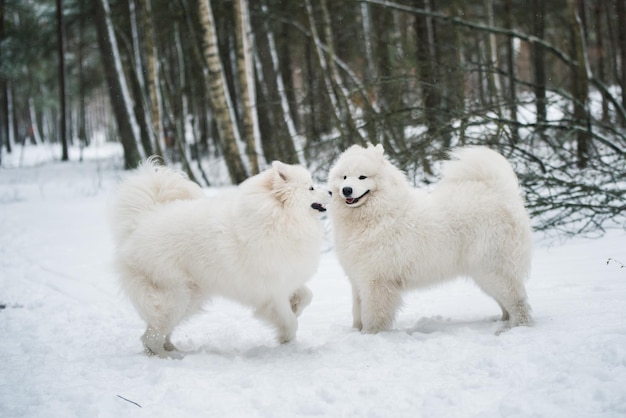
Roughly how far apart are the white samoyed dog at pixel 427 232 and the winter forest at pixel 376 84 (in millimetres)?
2198

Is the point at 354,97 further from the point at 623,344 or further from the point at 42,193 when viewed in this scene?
the point at 42,193

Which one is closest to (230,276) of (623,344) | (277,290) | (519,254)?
(277,290)

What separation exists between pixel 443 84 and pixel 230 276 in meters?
5.07

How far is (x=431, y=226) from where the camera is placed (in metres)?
4.36

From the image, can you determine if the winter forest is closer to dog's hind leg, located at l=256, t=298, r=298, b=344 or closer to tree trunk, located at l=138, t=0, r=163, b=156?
tree trunk, located at l=138, t=0, r=163, b=156

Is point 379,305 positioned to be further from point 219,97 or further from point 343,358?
point 219,97

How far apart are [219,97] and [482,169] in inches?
282

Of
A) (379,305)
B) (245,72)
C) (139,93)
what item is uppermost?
(139,93)

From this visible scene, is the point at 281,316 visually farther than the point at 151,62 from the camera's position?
No

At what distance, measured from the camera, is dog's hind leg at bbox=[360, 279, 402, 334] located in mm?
4336

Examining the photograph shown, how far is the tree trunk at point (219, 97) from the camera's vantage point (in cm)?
1009

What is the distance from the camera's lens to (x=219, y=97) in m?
10.5

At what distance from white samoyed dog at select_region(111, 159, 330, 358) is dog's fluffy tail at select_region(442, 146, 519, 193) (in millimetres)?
1178

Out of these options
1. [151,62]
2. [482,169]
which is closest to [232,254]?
[482,169]
